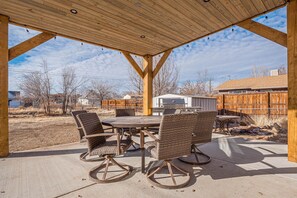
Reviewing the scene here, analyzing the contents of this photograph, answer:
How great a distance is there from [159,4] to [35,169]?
130 inches

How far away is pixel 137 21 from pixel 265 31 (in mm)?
2447

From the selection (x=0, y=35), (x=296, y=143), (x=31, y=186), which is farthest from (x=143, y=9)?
(x=296, y=143)

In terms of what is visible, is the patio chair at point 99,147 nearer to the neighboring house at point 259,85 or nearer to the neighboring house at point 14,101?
the neighboring house at point 259,85

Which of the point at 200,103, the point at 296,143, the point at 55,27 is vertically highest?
the point at 55,27

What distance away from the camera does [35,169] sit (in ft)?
8.31

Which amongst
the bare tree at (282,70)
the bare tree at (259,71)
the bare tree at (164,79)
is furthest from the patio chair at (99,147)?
the bare tree at (259,71)

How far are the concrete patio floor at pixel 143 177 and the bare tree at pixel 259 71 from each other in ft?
87.1

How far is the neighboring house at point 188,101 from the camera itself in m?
7.96

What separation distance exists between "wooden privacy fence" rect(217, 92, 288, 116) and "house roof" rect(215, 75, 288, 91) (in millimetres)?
9274

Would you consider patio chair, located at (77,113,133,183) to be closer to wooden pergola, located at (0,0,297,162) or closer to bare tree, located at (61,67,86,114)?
wooden pergola, located at (0,0,297,162)

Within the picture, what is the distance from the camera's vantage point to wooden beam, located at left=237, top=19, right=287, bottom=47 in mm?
2920

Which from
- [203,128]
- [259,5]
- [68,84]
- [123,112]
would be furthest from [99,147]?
[68,84]

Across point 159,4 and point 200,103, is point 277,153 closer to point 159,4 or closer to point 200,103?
point 159,4

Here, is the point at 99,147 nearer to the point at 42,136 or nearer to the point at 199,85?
the point at 42,136
